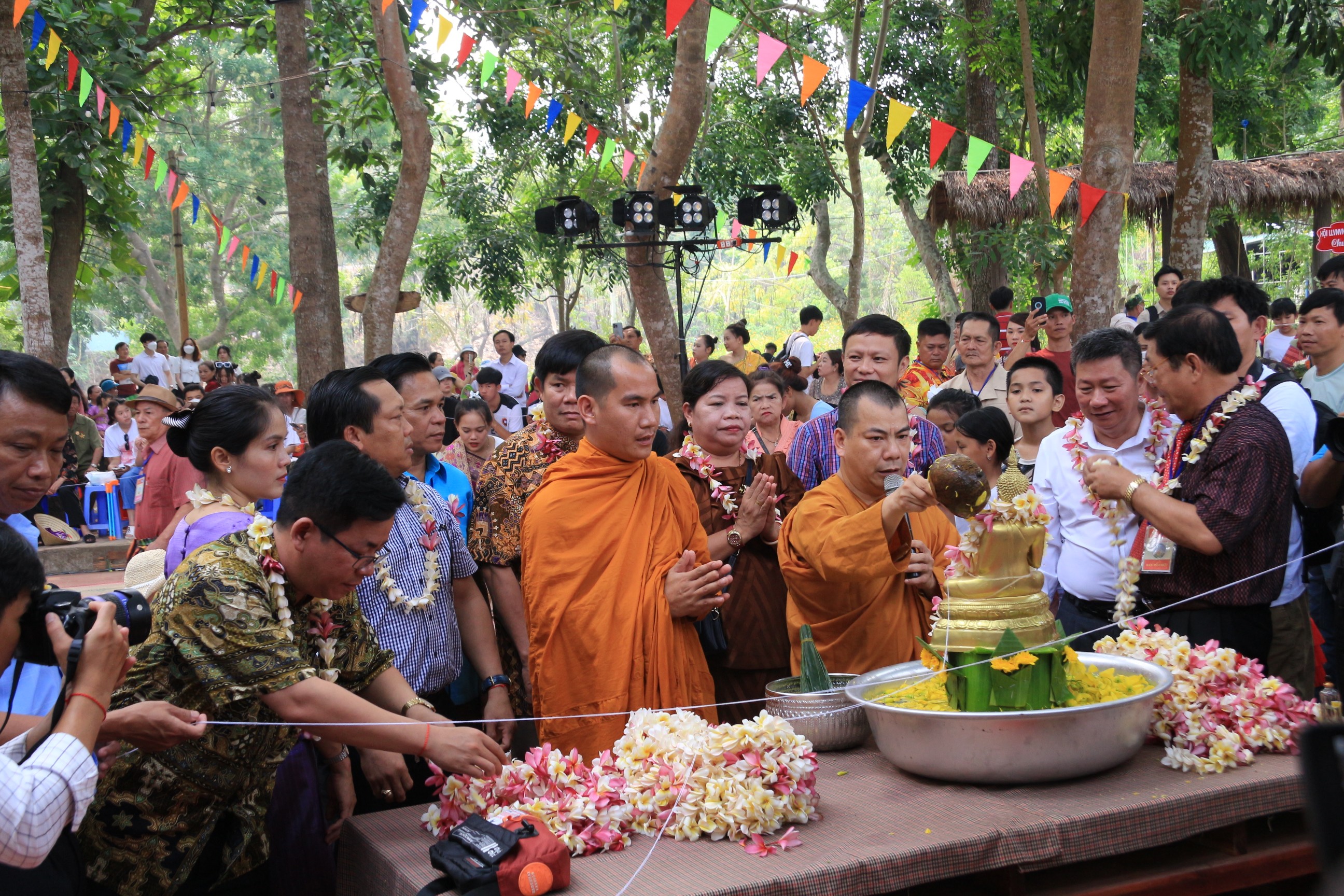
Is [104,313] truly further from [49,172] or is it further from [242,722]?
[242,722]

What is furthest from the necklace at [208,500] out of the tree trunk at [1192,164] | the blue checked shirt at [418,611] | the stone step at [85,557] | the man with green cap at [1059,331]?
the stone step at [85,557]

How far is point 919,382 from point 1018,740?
444 cm

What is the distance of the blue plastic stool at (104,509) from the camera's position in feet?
39.1

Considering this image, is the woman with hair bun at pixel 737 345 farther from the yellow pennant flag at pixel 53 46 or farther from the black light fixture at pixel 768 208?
the yellow pennant flag at pixel 53 46

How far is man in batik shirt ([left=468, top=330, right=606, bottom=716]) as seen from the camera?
3691mm

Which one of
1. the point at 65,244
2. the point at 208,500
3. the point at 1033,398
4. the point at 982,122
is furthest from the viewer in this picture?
the point at 65,244

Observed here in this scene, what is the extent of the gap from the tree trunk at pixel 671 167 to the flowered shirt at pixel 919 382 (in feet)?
5.35

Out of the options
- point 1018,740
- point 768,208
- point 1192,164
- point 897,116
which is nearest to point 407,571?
point 1018,740

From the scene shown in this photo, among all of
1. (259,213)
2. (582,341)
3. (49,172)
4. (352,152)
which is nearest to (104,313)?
(259,213)

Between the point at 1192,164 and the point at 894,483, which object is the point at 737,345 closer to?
the point at 1192,164

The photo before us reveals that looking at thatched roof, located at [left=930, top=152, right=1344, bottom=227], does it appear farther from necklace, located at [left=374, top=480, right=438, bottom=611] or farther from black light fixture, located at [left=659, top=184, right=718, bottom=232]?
necklace, located at [left=374, top=480, right=438, bottom=611]

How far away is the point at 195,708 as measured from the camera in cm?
228

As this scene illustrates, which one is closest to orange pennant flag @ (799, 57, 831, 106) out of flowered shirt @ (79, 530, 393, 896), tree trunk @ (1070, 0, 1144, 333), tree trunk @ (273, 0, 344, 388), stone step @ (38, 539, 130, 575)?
tree trunk @ (1070, 0, 1144, 333)

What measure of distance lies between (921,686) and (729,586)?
1.27 meters
